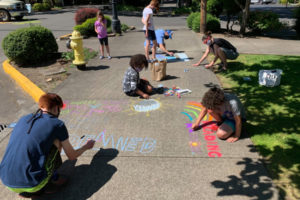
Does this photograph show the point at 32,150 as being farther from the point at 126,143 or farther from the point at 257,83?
the point at 257,83

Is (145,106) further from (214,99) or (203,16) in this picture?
(203,16)

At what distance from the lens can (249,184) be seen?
2846 millimetres

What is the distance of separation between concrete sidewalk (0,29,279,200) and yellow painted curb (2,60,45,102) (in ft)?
1.48

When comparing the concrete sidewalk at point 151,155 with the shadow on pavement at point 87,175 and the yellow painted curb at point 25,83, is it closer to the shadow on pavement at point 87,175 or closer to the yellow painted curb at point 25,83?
the shadow on pavement at point 87,175

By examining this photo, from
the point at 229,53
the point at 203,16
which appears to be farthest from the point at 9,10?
the point at 229,53

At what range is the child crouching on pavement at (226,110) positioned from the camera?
3.36 meters

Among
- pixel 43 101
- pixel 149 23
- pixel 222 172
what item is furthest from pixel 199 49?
pixel 43 101

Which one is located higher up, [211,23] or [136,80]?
[211,23]

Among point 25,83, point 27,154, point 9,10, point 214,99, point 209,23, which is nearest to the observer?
point 27,154

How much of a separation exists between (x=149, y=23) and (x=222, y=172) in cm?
522

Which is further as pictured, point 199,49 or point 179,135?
point 199,49

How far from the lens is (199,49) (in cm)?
917

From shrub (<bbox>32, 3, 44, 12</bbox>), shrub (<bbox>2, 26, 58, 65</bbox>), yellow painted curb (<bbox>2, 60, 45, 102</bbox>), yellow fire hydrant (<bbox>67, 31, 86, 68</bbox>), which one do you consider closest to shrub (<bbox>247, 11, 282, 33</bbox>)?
yellow fire hydrant (<bbox>67, 31, 86, 68</bbox>)

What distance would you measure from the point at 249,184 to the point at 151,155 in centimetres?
130
